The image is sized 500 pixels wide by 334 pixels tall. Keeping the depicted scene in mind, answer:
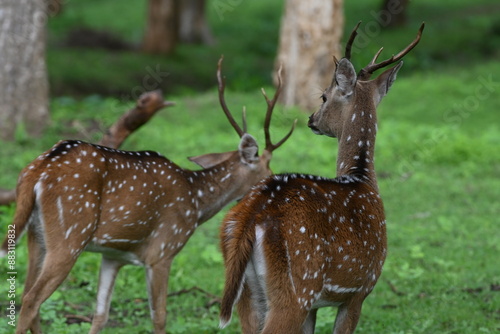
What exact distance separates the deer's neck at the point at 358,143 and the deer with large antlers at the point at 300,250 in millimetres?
245

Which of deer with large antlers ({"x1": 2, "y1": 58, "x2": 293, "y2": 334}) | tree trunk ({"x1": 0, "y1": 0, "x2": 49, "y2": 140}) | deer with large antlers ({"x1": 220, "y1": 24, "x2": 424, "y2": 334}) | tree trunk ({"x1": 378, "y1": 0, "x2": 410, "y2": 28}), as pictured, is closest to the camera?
deer with large antlers ({"x1": 220, "y1": 24, "x2": 424, "y2": 334})

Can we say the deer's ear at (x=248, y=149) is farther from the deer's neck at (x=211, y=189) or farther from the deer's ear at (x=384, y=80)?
the deer's ear at (x=384, y=80)

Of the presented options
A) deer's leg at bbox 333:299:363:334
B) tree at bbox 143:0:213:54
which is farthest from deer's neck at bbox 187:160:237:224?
tree at bbox 143:0:213:54

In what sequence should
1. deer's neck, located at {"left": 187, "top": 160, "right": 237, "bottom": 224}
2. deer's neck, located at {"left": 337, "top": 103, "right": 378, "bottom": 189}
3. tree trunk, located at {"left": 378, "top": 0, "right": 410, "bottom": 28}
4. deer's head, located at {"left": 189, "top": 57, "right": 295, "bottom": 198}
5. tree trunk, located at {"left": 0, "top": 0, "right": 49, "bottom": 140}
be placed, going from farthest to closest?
tree trunk, located at {"left": 378, "top": 0, "right": 410, "bottom": 28}
tree trunk, located at {"left": 0, "top": 0, "right": 49, "bottom": 140}
deer's head, located at {"left": 189, "top": 57, "right": 295, "bottom": 198}
deer's neck, located at {"left": 187, "top": 160, "right": 237, "bottom": 224}
deer's neck, located at {"left": 337, "top": 103, "right": 378, "bottom": 189}

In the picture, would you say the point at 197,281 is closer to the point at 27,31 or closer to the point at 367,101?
the point at 367,101

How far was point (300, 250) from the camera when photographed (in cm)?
452

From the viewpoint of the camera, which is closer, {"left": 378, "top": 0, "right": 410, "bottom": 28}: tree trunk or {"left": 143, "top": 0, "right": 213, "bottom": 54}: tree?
{"left": 143, "top": 0, "right": 213, "bottom": 54}: tree

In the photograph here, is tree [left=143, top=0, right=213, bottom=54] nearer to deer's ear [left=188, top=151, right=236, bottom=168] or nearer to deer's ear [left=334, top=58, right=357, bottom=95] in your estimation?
deer's ear [left=188, top=151, right=236, bottom=168]

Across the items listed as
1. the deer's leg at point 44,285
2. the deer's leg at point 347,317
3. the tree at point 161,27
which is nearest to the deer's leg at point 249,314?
the deer's leg at point 347,317

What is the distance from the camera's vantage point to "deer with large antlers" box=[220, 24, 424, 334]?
448 centimetres

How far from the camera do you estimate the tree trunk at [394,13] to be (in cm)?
2486

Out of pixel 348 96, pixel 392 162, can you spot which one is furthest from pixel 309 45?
pixel 348 96

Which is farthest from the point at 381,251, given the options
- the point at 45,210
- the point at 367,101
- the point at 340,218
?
the point at 45,210

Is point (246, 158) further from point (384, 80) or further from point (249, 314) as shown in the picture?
point (249, 314)
